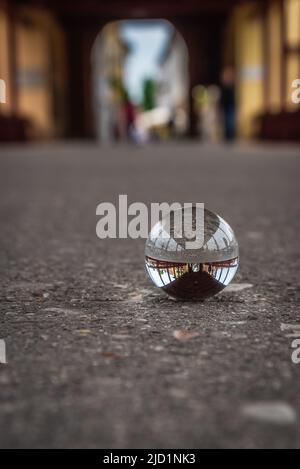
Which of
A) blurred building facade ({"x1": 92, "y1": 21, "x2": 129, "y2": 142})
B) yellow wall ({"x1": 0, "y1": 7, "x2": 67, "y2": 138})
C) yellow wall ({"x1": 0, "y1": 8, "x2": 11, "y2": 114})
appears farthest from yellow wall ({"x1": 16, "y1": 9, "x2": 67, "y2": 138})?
yellow wall ({"x1": 0, "y1": 8, "x2": 11, "y2": 114})

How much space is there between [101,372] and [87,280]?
964mm

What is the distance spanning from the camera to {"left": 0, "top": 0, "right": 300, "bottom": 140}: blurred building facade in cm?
1788

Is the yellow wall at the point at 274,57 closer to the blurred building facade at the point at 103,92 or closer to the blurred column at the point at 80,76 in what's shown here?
the blurred building facade at the point at 103,92

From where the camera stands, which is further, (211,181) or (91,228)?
(211,181)

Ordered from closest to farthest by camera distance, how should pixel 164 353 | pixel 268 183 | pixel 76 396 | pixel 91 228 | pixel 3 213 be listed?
1. pixel 76 396
2. pixel 164 353
3. pixel 91 228
4. pixel 3 213
5. pixel 268 183

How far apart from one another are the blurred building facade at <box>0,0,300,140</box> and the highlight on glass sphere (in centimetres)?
1590

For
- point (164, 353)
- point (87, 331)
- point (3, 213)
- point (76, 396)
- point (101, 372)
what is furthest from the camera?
point (3, 213)

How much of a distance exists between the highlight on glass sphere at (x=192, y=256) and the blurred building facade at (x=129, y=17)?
15.9 metres

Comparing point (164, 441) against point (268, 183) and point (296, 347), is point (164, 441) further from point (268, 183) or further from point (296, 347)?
point (268, 183)

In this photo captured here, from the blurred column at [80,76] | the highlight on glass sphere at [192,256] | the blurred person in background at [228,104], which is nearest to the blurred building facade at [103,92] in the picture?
the blurred column at [80,76]

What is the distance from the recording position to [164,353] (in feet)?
4.52

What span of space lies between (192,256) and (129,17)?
2498cm

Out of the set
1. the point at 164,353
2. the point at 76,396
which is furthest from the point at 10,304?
the point at 76,396

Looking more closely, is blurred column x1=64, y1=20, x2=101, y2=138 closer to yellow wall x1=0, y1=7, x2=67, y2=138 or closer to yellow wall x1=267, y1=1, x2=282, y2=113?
yellow wall x1=0, y1=7, x2=67, y2=138
